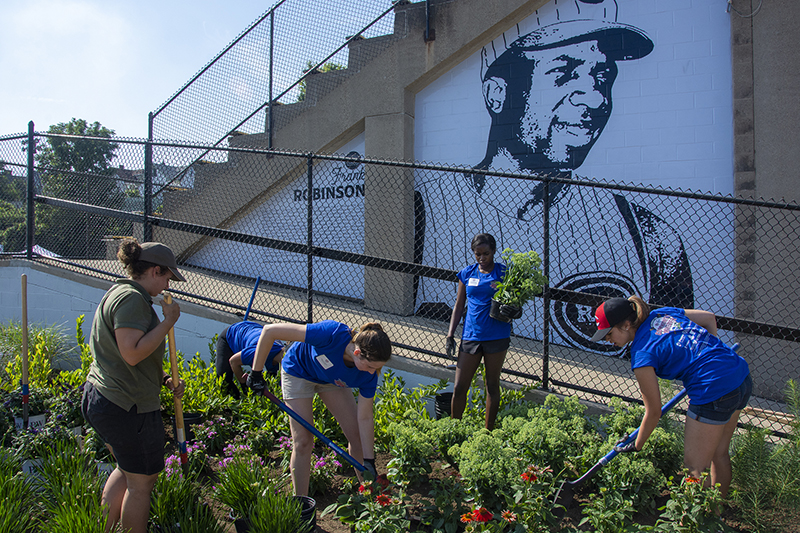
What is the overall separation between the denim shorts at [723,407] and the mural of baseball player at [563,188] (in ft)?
10.1

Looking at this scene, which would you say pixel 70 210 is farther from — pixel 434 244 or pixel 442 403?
pixel 442 403

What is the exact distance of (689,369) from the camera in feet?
9.82

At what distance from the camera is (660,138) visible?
5969 millimetres

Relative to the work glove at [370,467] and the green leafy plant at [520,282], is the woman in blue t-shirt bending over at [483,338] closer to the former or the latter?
the green leafy plant at [520,282]

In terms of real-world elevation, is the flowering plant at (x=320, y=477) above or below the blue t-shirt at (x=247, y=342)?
below

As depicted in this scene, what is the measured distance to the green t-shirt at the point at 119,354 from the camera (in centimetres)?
259

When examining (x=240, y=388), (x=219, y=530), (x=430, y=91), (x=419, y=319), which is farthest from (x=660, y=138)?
(x=219, y=530)

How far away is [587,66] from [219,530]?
6.24 m

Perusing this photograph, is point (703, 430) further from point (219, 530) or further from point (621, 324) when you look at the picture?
point (219, 530)

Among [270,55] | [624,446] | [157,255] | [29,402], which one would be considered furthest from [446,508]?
[270,55]

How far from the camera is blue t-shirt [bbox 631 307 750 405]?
9.57 ft

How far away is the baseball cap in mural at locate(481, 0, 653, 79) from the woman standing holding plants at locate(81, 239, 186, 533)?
5.57m

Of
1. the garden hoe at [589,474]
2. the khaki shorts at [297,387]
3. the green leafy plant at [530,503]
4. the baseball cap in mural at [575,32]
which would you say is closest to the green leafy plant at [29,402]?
the khaki shorts at [297,387]

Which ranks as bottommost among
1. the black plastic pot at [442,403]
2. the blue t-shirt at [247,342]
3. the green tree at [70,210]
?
the black plastic pot at [442,403]
